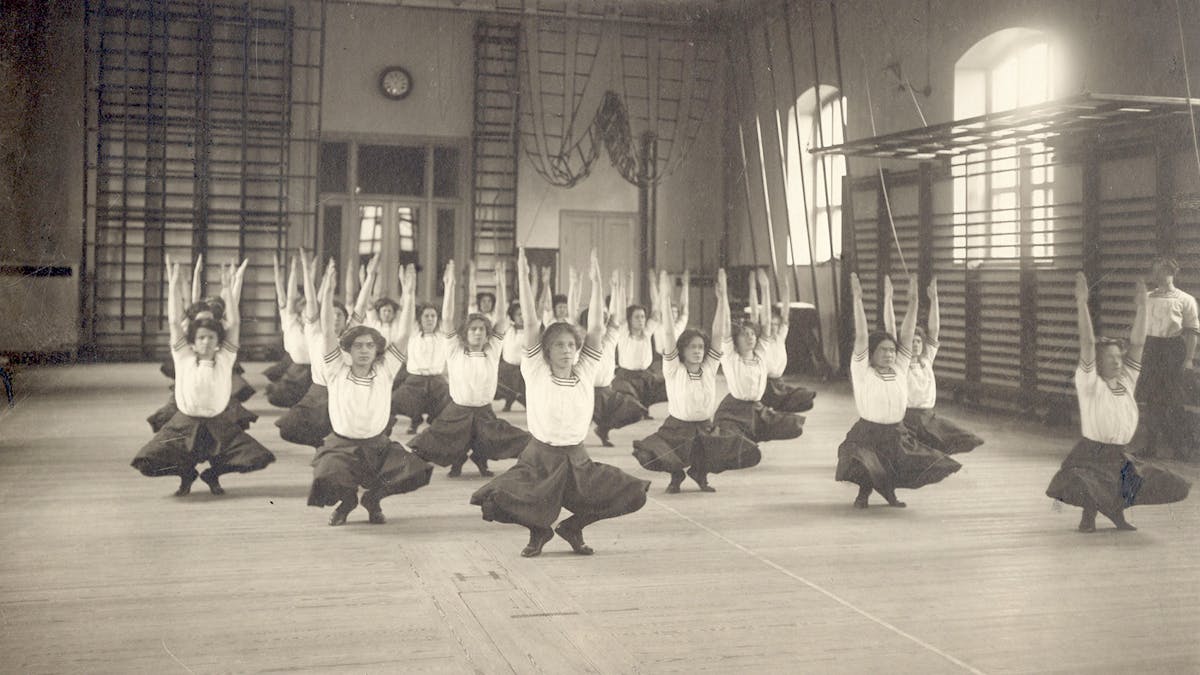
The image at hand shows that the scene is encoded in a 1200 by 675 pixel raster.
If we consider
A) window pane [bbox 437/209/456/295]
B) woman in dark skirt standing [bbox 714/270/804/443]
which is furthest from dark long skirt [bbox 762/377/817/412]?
window pane [bbox 437/209/456/295]

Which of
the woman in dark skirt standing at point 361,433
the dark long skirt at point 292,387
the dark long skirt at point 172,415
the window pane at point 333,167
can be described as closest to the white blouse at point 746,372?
the woman in dark skirt standing at point 361,433

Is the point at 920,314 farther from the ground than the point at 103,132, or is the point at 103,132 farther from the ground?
the point at 103,132

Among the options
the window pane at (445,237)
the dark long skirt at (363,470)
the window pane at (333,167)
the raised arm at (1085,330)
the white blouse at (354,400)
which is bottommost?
the dark long skirt at (363,470)

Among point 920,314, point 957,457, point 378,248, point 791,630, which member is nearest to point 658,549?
point 791,630

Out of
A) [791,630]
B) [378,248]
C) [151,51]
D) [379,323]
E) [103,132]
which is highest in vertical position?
[151,51]

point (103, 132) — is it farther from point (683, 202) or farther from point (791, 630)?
point (791, 630)

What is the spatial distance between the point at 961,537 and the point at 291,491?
356 cm

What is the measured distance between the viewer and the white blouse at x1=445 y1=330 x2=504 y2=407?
6.71 m

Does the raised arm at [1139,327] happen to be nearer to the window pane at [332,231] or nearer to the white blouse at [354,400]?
the white blouse at [354,400]

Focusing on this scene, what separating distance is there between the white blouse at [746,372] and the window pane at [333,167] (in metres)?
9.13

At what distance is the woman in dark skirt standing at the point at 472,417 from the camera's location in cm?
649

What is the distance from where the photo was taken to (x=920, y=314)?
1060cm

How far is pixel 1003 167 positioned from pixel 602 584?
7183 mm

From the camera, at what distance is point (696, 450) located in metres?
6.17
